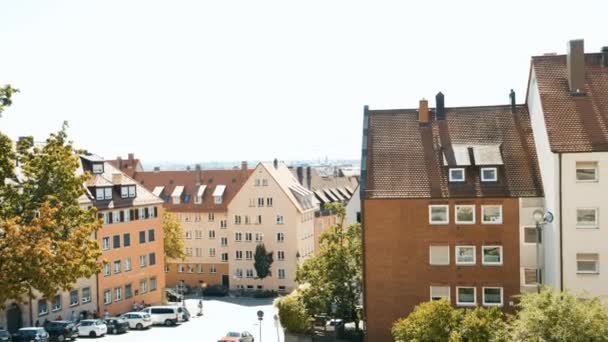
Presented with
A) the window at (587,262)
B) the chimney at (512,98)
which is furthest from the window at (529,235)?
the chimney at (512,98)

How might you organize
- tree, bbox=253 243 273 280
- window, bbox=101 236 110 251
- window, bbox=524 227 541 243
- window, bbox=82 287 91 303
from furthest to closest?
tree, bbox=253 243 273 280 < window, bbox=101 236 110 251 < window, bbox=82 287 91 303 < window, bbox=524 227 541 243

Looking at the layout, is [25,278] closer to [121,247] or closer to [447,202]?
[447,202]

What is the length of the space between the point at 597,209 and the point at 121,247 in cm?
4280

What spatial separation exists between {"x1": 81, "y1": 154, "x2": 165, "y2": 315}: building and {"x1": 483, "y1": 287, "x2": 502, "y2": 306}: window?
1325 inches

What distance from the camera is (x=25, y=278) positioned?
24.3 meters

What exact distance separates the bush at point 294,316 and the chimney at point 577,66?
20.9m

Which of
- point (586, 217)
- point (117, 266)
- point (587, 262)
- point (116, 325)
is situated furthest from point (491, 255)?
point (117, 266)

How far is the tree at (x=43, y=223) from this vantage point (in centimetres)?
2386

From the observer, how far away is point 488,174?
127 feet

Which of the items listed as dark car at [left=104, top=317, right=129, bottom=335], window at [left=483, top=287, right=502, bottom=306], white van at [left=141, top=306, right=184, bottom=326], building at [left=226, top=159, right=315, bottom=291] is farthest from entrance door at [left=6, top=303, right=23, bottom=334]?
window at [left=483, top=287, right=502, bottom=306]

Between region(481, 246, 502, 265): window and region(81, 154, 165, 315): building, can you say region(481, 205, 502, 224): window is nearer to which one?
region(481, 246, 502, 265): window

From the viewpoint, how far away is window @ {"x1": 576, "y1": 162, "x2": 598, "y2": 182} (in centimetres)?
3447

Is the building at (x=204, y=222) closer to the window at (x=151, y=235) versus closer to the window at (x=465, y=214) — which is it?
the window at (x=151, y=235)

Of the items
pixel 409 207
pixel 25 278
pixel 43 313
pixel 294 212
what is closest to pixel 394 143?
pixel 409 207
